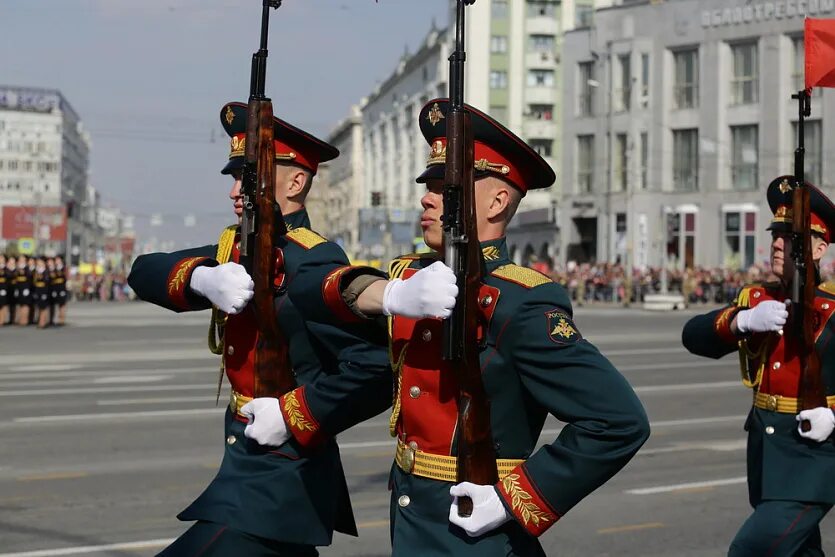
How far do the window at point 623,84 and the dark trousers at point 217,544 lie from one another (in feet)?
196

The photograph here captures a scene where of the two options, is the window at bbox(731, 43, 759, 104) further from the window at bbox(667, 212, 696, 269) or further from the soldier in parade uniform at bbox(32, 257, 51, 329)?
the soldier in parade uniform at bbox(32, 257, 51, 329)

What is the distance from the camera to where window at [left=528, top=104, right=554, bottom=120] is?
8281 centimetres

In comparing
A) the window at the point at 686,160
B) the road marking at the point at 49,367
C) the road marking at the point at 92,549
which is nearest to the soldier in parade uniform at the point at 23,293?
the road marking at the point at 49,367

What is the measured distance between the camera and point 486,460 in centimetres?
388

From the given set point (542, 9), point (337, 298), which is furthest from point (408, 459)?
point (542, 9)

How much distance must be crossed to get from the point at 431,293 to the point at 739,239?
56822 millimetres

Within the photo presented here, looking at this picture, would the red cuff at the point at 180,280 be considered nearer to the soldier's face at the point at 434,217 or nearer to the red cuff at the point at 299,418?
the red cuff at the point at 299,418

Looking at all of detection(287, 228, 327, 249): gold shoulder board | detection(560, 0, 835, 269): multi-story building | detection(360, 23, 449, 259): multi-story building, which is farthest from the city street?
detection(360, 23, 449, 259): multi-story building

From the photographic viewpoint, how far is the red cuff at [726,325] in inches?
256

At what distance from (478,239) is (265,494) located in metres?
1.35

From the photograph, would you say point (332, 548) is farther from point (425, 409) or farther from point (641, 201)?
point (641, 201)

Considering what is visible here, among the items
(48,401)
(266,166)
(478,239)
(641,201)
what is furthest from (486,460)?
(641,201)

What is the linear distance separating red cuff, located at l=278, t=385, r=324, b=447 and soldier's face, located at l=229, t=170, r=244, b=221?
2.22ft

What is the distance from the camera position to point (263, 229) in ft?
15.9
